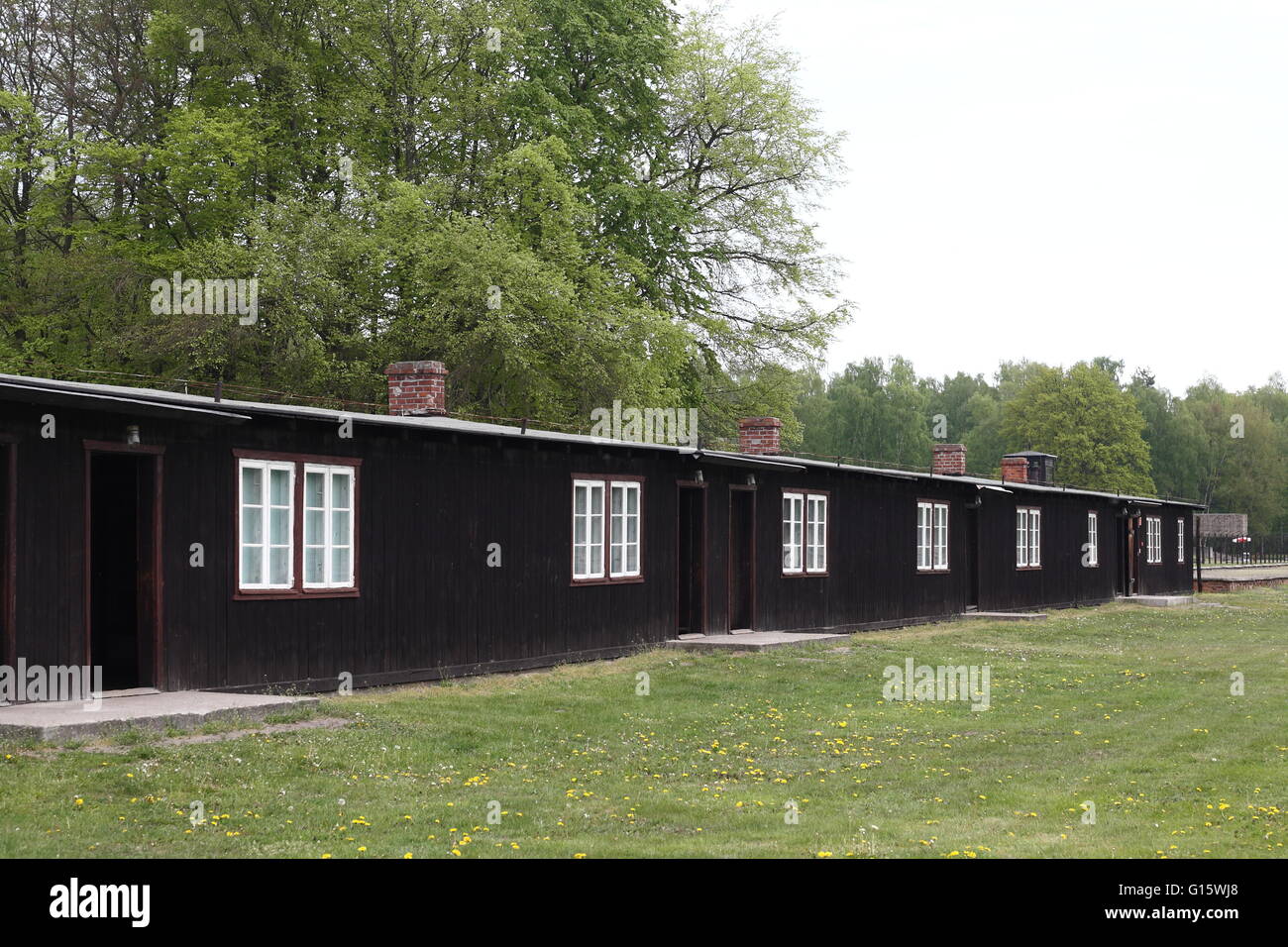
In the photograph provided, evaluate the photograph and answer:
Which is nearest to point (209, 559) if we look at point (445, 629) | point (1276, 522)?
point (445, 629)

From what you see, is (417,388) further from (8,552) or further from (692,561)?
(8,552)

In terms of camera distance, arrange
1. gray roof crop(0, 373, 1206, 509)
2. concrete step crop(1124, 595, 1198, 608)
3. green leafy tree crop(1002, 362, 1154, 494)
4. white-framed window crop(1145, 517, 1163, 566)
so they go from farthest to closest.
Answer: green leafy tree crop(1002, 362, 1154, 494), white-framed window crop(1145, 517, 1163, 566), concrete step crop(1124, 595, 1198, 608), gray roof crop(0, 373, 1206, 509)

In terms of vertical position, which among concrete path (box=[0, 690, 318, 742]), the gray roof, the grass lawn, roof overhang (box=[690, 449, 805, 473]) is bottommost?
the grass lawn

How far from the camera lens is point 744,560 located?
2572cm

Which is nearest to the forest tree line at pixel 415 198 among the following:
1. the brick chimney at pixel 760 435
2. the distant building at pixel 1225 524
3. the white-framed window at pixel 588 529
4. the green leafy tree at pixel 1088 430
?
the brick chimney at pixel 760 435

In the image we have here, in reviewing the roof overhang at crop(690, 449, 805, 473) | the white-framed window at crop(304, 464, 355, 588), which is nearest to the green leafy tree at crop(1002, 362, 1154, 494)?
the roof overhang at crop(690, 449, 805, 473)

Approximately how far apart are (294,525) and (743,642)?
29.7ft

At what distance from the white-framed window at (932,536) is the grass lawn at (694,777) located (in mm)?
12642

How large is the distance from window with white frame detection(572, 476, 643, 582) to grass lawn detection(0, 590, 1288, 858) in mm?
2346

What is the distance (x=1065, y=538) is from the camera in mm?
40188

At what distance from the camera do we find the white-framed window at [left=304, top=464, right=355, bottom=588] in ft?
54.2

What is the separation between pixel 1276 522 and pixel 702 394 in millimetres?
77332

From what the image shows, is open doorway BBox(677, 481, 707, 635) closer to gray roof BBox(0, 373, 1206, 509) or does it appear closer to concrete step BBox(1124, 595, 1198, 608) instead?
gray roof BBox(0, 373, 1206, 509)

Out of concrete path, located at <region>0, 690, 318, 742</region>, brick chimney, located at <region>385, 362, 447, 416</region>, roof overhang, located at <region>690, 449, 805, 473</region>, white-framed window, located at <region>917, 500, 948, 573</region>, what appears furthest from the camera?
white-framed window, located at <region>917, 500, 948, 573</region>
